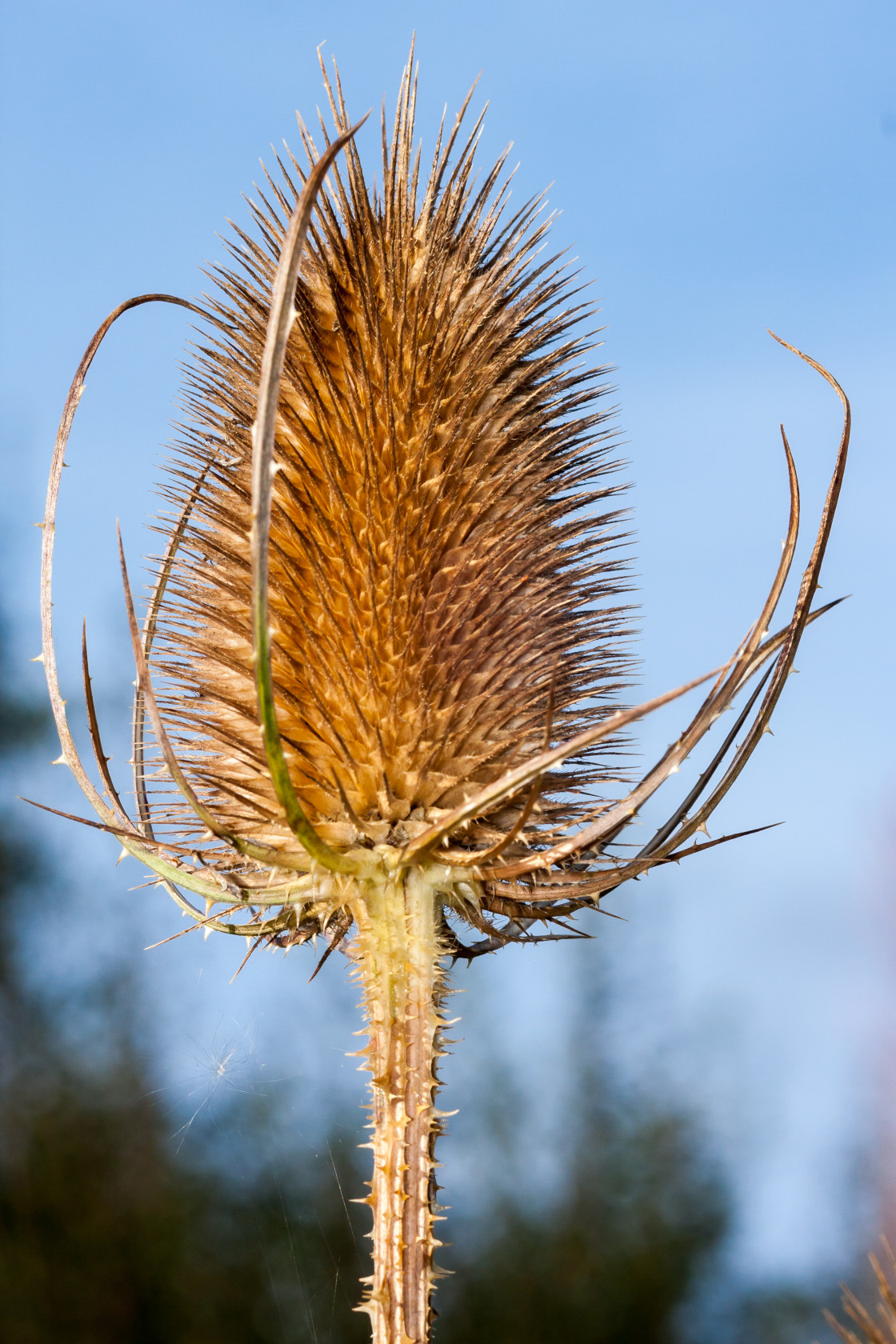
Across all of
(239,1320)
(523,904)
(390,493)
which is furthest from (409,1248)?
(239,1320)

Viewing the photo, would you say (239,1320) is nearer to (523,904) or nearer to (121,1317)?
(121,1317)

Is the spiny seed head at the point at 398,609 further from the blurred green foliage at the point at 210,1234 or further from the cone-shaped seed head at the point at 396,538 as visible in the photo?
the blurred green foliage at the point at 210,1234

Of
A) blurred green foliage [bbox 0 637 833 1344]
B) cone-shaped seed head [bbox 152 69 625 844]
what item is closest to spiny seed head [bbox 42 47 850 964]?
cone-shaped seed head [bbox 152 69 625 844]

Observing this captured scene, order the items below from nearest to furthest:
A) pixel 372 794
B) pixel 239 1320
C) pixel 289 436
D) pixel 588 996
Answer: pixel 372 794 → pixel 289 436 → pixel 239 1320 → pixel 588 996

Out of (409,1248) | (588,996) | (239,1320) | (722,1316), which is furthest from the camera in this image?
(588,996)

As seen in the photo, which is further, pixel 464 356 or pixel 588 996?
pixel 588 996

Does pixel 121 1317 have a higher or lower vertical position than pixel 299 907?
lower

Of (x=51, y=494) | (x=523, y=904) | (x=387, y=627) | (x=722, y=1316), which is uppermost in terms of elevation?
(x=51, y=494)
